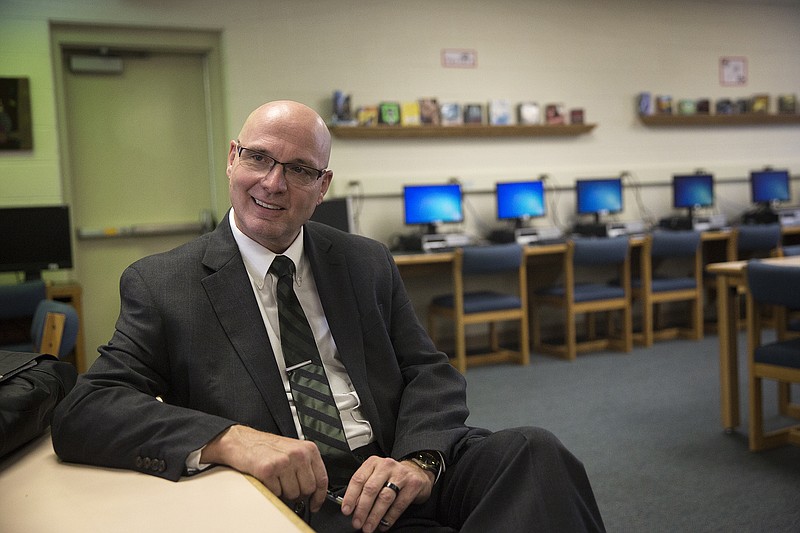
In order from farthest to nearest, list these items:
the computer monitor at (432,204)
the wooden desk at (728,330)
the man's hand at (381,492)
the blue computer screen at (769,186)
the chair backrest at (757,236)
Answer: the blue computer screen at (769,186), the chair backrest at (757,236), the computer monitor at (432,204), the wooden desk at (728,330), the man's hand at (381,492)

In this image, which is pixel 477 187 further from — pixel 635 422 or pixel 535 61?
pixel 635 422

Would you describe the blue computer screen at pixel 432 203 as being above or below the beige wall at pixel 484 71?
below

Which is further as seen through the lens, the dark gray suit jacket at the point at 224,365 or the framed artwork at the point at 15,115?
the framed artwork at the point at 15,115

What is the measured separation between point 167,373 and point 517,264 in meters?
3.61

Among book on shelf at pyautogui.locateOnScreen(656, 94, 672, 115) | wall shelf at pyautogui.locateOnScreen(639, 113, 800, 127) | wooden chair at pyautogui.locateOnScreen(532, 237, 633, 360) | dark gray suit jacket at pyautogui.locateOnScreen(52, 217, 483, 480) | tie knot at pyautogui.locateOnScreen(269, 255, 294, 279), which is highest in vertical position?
book on shelf at pyautogui.locateOnScreen(656, 94, 672, 115)

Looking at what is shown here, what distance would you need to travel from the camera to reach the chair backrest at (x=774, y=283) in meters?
2.61

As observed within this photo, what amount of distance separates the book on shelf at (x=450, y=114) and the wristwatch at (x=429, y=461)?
171 inches

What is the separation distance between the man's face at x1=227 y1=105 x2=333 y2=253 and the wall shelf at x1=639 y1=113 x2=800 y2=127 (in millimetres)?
5320

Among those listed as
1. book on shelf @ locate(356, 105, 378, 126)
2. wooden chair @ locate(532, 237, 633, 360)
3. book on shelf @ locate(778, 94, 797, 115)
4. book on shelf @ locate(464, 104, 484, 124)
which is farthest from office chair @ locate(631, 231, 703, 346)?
book on shelf @ locate(778, 94, 797, 115)

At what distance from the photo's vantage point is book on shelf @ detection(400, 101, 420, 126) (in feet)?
17.5

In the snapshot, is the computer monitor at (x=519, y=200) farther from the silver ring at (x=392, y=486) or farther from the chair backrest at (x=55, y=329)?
the silver ring at (x=392, y=486)

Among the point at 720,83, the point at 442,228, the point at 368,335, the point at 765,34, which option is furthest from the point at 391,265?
the point at 765,34

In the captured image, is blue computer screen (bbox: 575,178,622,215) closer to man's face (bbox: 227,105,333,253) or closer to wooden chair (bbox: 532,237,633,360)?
wooden chair (bbox: 532,237,633,360)

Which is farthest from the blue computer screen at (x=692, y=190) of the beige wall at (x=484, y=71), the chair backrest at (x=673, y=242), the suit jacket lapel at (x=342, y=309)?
the suit jacket lapel at (x=342, y=309)
